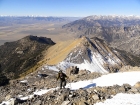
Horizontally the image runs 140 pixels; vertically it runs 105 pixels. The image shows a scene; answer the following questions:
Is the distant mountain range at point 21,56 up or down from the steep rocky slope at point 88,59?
down

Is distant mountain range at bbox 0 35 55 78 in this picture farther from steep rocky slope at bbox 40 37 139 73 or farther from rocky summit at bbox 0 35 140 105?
steep rocky slope at bbox 40 37 139 73

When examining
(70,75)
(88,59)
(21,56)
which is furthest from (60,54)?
(21,56)

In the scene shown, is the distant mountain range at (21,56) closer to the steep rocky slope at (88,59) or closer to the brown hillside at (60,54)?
the brown hillside at (60,54)

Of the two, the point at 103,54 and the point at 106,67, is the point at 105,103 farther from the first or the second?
the point at 103,54

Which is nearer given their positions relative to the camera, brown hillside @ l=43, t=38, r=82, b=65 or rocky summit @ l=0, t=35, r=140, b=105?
rocky summit @ l=0, t=35, r=140, b=105

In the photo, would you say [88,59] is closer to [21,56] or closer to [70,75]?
[70,75]

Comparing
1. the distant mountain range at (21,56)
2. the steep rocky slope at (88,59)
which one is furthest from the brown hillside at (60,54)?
the distant mountain range at (21,56)

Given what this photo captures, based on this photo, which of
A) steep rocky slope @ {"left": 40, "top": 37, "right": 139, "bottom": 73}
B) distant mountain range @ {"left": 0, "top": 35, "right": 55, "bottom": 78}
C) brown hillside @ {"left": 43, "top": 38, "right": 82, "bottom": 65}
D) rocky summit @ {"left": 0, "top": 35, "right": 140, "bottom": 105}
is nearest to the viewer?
A: rocky summit @ {"left": 0, "top": 35, "right": 140, "bottom": 105}

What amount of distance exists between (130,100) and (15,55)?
112 m

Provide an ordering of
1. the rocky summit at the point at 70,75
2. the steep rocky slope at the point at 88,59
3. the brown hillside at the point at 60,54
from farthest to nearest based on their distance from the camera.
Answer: the brown hillside at the point at 60,54 → the steep rocky slope at the point at 88,59 → the rocky summit at the point at 70,75

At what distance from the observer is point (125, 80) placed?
22.9 meters

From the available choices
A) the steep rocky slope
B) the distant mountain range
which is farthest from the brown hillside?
the distant mountain range

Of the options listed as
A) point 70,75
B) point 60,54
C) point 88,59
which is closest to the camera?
point 70,75

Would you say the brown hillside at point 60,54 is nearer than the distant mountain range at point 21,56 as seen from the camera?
Yes
